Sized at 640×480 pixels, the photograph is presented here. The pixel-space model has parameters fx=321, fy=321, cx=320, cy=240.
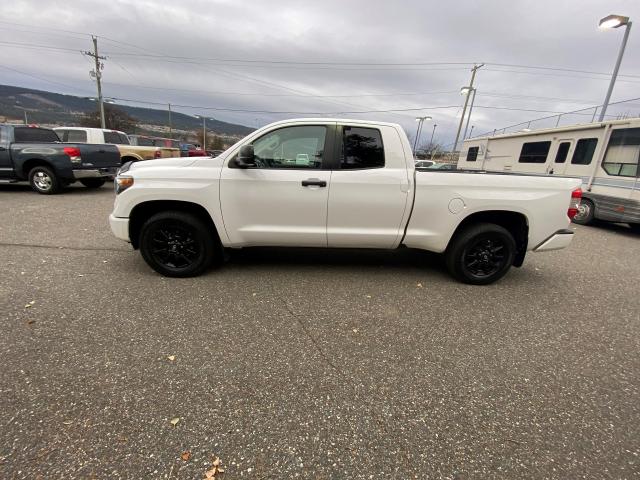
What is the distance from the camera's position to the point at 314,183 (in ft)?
11.8

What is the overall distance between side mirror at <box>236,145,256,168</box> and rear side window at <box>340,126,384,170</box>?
101cm

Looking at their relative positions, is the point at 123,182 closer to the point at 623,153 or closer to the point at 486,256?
the point at 486,256

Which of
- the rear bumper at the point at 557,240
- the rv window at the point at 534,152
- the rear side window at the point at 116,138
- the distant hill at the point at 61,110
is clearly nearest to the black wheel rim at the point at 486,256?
the rear bumper at the point at 557,240

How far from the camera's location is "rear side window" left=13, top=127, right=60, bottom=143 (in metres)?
8.52

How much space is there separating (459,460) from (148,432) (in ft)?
5.78

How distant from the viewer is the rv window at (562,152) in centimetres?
935

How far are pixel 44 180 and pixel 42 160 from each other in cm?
53

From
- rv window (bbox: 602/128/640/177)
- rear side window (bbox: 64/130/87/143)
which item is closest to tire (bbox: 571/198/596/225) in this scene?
rv window (bbox: 602/128/640/177)

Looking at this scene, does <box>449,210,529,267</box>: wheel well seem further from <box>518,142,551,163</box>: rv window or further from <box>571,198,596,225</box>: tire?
<box>518,142,551,163</box>: rv window

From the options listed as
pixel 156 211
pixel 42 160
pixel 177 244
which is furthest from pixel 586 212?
pixel 42 160

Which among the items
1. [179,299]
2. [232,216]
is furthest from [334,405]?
[232,216]

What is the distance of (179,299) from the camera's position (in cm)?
335

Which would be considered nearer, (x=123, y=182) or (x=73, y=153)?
(x=123, y=182)

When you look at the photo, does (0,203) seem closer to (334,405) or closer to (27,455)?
(27,455)
